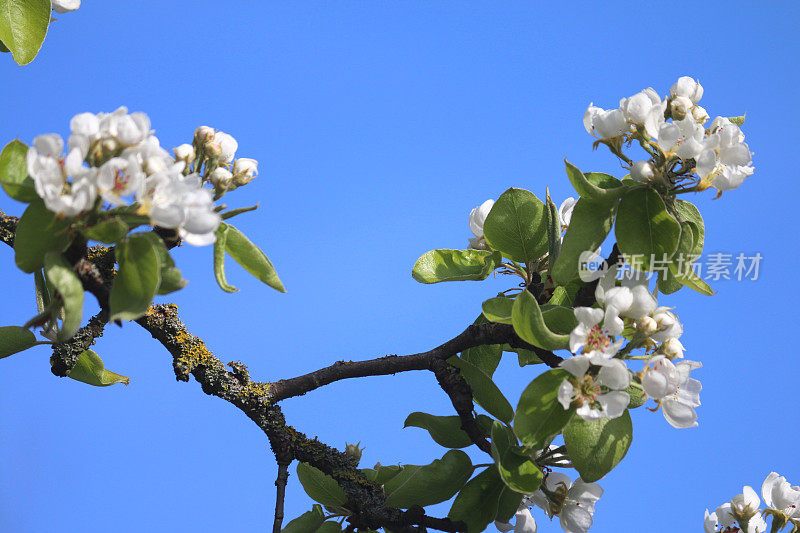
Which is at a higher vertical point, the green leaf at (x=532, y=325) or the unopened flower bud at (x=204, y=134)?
the unopened flower bud at (x=204, y=134)

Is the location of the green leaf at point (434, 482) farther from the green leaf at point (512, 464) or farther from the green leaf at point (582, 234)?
the green leaf at point (582, 234)

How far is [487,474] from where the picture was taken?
170 centimetres

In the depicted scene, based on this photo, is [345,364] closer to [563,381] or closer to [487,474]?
[487,474]

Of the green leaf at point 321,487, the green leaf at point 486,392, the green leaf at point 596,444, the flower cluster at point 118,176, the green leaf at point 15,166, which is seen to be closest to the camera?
the flower cluster at point 118,176

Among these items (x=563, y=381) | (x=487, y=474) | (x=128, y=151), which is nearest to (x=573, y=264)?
(x=563, y=381)

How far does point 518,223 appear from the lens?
1.75 meters

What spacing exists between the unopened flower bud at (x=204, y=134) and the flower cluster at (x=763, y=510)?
161 centimetres

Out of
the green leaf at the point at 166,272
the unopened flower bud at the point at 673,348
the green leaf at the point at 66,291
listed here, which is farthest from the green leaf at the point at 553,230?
the green leaf at the point at 66,291

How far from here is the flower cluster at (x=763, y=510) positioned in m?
1.86

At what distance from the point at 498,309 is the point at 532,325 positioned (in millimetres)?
215

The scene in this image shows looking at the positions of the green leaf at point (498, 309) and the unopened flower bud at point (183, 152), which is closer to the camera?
the unopened flower bud at point (183, 152)

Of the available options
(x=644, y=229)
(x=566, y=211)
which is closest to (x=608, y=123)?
(x=644, y=229)

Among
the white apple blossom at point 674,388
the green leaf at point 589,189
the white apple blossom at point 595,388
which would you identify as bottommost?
the white apple blossom at point 595,388

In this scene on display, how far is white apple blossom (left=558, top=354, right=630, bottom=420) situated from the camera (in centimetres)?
132
